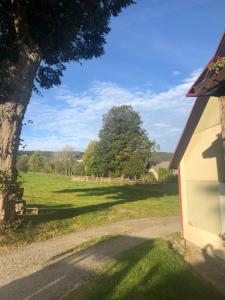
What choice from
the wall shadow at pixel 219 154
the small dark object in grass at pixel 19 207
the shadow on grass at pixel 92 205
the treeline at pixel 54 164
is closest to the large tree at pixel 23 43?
the small dark object in grass at pixel 19 207

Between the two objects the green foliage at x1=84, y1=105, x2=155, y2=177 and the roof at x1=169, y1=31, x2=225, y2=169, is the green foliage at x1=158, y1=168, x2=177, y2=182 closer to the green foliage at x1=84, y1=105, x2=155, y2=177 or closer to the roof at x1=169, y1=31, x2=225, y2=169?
the green foliage at x1=84, y1=105, x2=155, y2=177

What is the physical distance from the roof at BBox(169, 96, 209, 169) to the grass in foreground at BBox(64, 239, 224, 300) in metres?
4.85

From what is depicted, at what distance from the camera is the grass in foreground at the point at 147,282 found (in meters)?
7.88

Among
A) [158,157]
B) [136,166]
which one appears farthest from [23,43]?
[158,157]

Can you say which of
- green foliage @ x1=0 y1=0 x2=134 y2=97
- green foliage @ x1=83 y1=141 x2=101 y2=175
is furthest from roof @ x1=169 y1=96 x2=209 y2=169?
green foliage @ x1=83 y1=141 x2=101 y2=175

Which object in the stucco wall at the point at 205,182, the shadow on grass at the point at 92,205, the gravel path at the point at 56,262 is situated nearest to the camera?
the gravel path at the point at 56,262

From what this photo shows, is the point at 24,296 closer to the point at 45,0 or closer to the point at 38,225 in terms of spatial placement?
the point at 38,225

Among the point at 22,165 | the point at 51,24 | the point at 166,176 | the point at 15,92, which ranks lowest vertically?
the point at 166,176

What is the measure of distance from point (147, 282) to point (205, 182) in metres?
5.25

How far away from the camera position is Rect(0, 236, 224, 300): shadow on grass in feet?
25.9

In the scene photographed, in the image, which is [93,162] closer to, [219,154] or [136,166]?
[136,166]

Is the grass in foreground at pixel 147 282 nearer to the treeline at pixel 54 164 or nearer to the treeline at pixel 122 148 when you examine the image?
the treeline at pixel 122 148

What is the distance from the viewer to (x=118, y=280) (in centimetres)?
893

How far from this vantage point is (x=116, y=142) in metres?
67.3
